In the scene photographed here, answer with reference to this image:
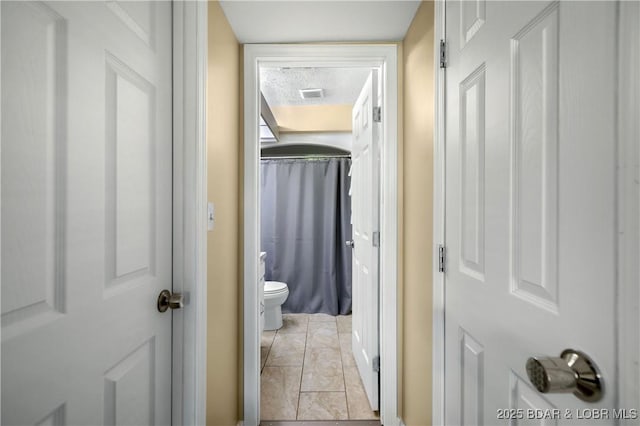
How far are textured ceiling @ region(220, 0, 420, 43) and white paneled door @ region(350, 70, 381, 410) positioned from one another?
1.09ft

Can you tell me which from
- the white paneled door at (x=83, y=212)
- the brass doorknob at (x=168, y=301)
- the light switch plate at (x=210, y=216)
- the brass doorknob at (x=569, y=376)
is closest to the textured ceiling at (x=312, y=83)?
the light switch plate at (x=210, y=216)

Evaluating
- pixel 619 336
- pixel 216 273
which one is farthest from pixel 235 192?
pixel 619 336

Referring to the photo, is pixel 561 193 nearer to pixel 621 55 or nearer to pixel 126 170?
pixel 621 55

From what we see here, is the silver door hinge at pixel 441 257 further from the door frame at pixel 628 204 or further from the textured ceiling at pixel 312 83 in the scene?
the textured ceiling at pixel 312 83

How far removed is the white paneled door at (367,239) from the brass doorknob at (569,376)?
1.28 meters

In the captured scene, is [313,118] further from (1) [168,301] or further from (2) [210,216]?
(1) [168,301]

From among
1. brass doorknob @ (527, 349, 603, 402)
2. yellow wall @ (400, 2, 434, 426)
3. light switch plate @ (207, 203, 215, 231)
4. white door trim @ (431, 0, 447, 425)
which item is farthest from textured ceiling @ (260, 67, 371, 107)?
brass doorknob @ (527, 349, 603, 402)

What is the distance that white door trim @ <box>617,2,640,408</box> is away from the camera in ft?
1.41

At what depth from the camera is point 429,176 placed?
123cm

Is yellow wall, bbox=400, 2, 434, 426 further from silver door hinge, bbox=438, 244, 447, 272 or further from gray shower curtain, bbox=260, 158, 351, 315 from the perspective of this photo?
gray shower curtain, bbox=260, 158, 351, 315

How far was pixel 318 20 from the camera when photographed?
1463 millimetres

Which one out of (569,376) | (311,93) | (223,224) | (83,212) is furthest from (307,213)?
(569,376)

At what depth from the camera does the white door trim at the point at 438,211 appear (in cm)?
107

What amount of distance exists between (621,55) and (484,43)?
41 cm
